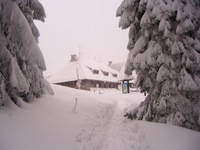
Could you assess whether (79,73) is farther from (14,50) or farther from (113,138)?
(113,138)

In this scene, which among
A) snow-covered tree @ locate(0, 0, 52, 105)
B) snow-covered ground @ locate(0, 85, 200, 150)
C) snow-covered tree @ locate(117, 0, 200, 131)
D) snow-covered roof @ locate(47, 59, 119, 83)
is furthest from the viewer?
snow-covered roof @ locate(47, 59, 119, 83)

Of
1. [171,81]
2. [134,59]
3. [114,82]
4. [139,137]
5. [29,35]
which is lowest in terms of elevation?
[114,82]

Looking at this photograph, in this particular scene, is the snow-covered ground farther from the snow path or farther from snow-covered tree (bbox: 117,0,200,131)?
snow-covered tree (bbox: 117,0,200,131)

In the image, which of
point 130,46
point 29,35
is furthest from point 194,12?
point 29,35

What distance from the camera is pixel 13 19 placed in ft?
18.7

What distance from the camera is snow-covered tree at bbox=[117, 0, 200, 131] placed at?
6781mm

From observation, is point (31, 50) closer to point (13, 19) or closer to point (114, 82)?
point (13, 19)

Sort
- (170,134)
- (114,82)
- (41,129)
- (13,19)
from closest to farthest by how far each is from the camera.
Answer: (41,129), (13,19), (170,134), (114,82)

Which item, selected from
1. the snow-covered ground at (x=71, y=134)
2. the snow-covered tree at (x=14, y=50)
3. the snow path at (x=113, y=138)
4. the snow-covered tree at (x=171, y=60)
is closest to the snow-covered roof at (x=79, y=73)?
the snow path at (x=113, y=138)

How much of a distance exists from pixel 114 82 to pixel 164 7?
42183 millimetres

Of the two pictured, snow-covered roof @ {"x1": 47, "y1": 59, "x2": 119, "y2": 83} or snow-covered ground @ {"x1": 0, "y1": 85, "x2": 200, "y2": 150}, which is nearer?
snow-covered ground @ {"x1": 0, "y1": 85, "x2": 200, "y2": 150}

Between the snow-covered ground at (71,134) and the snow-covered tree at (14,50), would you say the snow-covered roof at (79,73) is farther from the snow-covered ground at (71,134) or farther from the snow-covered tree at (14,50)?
the snow-covered tree at (14,50)

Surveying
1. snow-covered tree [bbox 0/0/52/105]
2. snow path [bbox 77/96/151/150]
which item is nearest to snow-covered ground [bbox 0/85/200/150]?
snow path [bbox 77/96/151/150]

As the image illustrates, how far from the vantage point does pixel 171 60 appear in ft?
22.8
